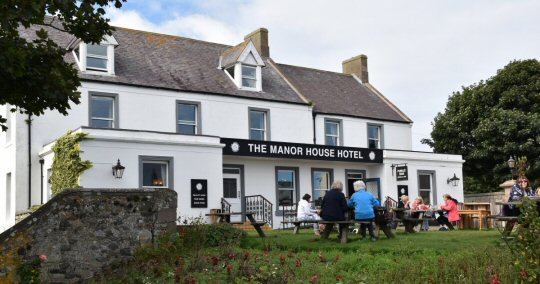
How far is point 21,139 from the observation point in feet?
73.3

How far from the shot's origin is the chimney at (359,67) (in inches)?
1439

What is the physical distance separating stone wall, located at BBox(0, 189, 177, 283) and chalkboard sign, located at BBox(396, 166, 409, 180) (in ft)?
56.1

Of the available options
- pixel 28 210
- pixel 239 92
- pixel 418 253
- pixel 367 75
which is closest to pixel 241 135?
pixel 239 92

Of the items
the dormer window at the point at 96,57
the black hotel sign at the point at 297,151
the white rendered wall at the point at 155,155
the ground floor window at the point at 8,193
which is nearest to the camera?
the white rendered wall at the point at 155,155

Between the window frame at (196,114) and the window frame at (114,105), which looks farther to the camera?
the window frame at (196,114)

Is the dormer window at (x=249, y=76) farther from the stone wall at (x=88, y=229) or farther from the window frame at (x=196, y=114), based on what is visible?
the stone wall at (x=88, y=229)

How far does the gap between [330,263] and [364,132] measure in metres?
20.4

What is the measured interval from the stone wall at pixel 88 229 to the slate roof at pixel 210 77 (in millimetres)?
11228

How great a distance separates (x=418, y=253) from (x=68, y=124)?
15.2 metres

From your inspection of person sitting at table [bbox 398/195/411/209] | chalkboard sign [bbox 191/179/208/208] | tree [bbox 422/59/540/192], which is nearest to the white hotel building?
chalkboard sign [bbox 191/179/208/208]

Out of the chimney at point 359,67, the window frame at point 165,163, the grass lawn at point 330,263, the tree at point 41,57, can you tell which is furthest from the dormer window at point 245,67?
the tree at point 41,57

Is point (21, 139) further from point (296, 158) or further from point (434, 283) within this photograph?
point (434, 283)

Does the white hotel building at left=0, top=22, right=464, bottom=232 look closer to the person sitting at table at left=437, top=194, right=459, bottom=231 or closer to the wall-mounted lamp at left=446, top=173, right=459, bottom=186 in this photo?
the wall-mounted lamp at left=446, top=173, right=459, bottom=186

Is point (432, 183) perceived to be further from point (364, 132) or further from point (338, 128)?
point (338, 128)
